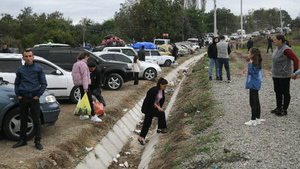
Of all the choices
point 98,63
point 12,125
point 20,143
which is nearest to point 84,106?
point 12,125

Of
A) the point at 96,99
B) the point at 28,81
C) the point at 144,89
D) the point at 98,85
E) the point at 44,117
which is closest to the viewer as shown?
the point at 28,81

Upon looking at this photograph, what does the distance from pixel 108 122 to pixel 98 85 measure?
3.96 ft

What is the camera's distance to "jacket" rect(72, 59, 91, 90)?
346 inches

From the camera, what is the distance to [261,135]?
6.86 metres

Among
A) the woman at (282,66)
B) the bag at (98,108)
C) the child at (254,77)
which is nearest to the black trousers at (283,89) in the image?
the woman at (282,66)

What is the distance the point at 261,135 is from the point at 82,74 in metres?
4.61

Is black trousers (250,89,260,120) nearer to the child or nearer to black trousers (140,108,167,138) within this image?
the child

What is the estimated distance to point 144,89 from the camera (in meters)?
17.0

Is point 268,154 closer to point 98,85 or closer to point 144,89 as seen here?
point 98,85

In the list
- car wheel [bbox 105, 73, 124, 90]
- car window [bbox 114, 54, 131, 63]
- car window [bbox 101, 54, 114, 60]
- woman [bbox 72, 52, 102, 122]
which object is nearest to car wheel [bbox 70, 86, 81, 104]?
woman [bbox 72, 52, 102, 122]

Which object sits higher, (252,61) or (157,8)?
(157,8)

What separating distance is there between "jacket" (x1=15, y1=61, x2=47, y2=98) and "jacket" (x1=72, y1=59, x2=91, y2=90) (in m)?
2.18

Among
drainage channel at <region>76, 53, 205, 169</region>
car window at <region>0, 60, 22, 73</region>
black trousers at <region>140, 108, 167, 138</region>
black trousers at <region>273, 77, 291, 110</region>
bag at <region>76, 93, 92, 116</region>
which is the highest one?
car window at <region>0, 60, 22, 73</region>

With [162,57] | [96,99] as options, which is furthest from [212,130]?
[162,57]
